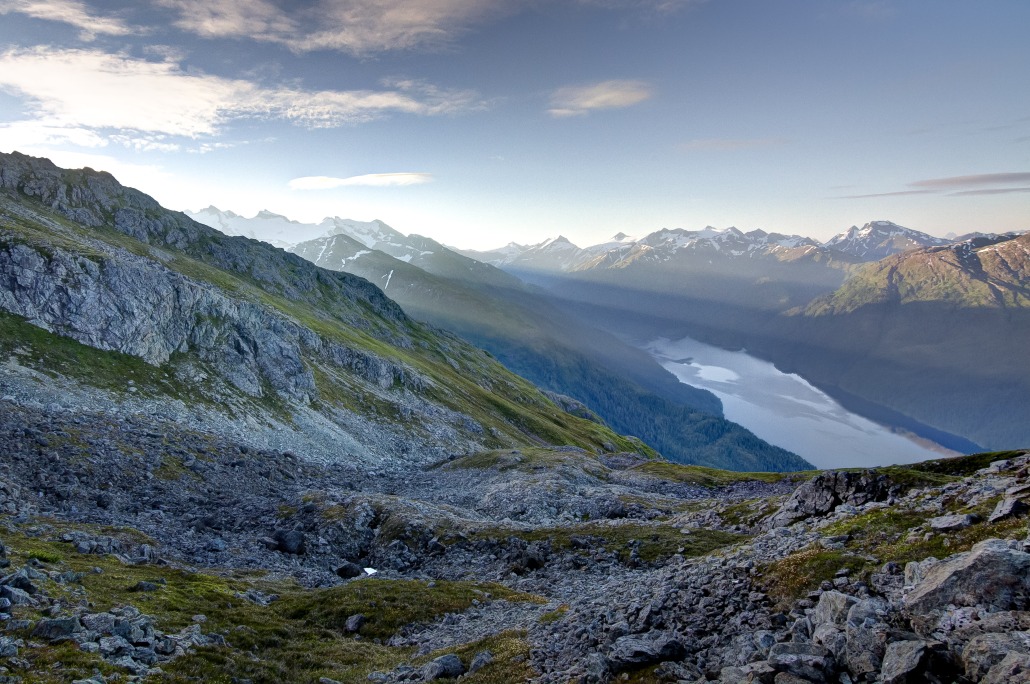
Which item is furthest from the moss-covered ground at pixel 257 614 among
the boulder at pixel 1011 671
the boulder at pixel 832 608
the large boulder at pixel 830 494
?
the large boulder at pixel 830 494

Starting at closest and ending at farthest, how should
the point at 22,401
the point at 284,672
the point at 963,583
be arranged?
1. the point at 963,583
2. the point at 284,672
3. the point at 22,401

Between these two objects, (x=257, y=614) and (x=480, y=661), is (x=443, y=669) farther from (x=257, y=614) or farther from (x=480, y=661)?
(x=257, y=614)

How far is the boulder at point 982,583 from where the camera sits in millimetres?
14883

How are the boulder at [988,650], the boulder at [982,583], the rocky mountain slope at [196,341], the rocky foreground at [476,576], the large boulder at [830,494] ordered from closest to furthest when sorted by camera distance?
the boulder at [988,650] → the boulder at [982,583] → the rocky foreground at [476,576] → the large boulder at [830,494] → the rocky mountain slope at [196,341]

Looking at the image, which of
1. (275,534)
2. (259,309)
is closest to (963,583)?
(275,534)

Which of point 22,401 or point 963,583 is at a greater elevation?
point 963,583

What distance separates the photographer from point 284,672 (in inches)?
912

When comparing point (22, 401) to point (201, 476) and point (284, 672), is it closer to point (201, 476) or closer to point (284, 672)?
point (201, 476)

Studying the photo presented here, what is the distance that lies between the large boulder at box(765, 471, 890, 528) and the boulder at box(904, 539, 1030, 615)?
72.0 ft

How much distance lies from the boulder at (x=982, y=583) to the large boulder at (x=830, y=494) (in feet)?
72.0

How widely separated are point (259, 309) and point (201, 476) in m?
58.0

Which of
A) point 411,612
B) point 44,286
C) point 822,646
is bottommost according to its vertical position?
point 411,612

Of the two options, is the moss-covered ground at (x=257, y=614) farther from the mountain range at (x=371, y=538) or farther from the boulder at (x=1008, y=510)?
the boulder at (x=1008, y=510)

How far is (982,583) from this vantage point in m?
15.3
